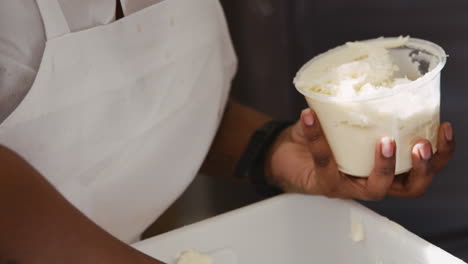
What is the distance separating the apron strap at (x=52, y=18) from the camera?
24.3 inches

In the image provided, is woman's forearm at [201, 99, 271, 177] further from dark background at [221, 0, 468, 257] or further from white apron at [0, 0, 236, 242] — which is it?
dark background at [221, 0, 468, 257]

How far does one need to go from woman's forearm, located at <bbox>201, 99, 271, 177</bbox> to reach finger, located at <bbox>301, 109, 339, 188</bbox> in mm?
226

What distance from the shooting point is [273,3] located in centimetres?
105

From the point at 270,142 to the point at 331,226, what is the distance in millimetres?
147

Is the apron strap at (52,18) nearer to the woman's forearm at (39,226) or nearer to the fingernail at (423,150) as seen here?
the woman's forearm at (39,226)

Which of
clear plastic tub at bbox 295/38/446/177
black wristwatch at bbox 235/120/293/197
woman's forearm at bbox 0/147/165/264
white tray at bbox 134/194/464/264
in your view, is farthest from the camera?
black wristwatch at bbox 235/120/293/197

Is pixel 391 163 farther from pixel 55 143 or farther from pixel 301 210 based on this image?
pixel 55 143

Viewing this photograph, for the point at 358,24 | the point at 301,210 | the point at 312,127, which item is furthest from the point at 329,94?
the point at 358,24

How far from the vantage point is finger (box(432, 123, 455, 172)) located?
0.68m

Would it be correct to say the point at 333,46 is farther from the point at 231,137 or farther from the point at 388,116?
the point at 388,116

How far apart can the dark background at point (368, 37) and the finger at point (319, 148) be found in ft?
1.09

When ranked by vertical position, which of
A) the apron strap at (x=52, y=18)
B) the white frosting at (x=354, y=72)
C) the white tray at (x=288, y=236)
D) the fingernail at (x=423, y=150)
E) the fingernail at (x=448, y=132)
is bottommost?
the white tray at (x=288, y=236)

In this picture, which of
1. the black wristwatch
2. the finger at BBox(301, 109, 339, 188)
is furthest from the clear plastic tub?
the black wristwatch

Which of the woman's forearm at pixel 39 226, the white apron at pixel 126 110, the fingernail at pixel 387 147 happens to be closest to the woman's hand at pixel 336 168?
the fingernail at pixel 387 147
